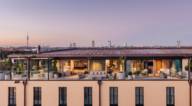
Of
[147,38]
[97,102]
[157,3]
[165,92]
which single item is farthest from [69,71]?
[147,38]

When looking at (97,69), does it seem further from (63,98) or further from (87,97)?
(63,98)

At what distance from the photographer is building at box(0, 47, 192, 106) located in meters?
28.5

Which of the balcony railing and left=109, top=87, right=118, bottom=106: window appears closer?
left=109, top=87, right=118, bottom=106: window

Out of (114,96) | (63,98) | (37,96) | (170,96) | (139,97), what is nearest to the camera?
(170,96)

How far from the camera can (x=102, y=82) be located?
28766 millimetres

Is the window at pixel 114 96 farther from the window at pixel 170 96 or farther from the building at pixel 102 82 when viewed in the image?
the window at pixel 170 96

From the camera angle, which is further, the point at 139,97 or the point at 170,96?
the point at 139,97

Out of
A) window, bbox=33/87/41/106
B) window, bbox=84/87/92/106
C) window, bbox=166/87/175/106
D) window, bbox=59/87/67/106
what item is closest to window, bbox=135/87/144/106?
window, bbox=166/87/175/106

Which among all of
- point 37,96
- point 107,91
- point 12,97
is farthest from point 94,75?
point 12,97

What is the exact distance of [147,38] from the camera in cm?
4903

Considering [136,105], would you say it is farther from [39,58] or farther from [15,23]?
[15,23]

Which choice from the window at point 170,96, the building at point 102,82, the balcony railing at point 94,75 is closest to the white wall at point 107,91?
the building at point 102,82

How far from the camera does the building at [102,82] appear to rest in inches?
1120

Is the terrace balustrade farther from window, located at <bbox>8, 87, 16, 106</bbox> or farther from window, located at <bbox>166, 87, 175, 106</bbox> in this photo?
window, located at <bbox>166, 87, 175, 106</bbox>
